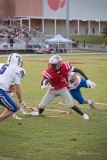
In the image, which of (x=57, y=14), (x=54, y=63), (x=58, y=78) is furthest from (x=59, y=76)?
(x=57, y=14)

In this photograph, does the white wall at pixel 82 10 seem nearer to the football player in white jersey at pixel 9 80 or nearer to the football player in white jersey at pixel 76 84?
the football player in white jersey at pixel 76 84

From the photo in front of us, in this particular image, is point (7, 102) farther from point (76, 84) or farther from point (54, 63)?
point (76, 84)

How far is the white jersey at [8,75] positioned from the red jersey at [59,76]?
1085 mm

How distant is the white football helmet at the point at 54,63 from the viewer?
10758 millimetres

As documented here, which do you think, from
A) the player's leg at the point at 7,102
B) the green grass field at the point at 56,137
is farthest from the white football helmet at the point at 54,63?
the player's leg at the point at 7,102

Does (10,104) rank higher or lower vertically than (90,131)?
higher

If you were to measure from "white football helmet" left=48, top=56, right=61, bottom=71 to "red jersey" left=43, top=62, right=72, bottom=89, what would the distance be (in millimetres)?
106

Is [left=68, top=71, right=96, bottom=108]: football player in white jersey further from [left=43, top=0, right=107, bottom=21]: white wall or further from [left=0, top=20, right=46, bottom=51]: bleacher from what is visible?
[left=43, top=0, right=107, bottom=21]: white wall

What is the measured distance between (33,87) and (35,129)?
29.5ft

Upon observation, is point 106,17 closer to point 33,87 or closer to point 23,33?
point 23,33

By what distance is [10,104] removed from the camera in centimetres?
927

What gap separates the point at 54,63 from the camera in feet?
35.3

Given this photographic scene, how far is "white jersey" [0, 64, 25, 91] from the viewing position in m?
9.59

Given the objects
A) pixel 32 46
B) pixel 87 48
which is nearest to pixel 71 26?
pixel 87 48
